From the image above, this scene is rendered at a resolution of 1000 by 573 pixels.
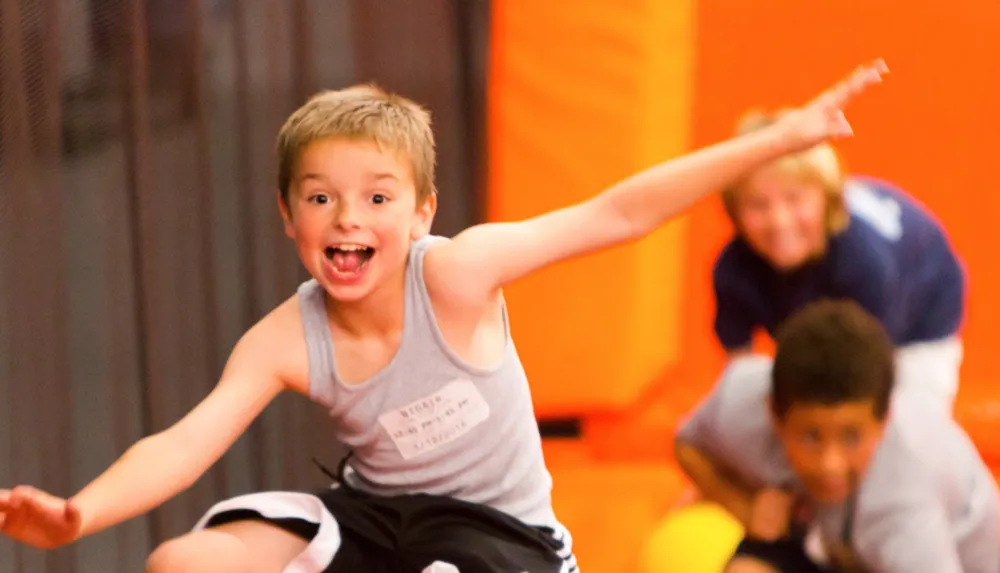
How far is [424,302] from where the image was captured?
1543 mm

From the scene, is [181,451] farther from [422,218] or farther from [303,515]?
[422,218]

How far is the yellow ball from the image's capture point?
2078 millimetres

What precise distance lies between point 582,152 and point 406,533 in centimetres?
143

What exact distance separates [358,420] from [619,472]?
1.28 meters

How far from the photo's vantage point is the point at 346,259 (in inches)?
57.6

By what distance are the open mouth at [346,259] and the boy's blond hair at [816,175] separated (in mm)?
933

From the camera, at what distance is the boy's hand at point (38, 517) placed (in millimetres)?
1250

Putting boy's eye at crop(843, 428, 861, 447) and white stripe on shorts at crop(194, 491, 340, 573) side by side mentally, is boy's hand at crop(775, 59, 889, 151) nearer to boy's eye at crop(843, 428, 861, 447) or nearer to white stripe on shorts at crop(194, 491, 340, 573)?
boy's eye at crop(843, 428, 861, 447)

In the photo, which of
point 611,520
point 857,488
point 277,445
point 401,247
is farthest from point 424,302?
point 611,520

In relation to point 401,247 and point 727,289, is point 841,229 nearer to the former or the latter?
point 727,289

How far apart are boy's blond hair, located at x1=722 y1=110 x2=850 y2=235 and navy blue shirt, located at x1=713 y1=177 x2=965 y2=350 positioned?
0.09 ft

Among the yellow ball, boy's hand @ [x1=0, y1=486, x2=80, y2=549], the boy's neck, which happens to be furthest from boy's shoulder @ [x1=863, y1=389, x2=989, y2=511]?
boy's hand @ [x1=0, y1=486, x2=80, y2=549]

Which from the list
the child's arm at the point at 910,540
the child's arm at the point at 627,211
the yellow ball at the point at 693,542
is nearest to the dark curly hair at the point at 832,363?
the child's arm at the point at 910,540

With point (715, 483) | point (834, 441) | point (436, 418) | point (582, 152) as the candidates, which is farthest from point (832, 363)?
point (582, 152)
